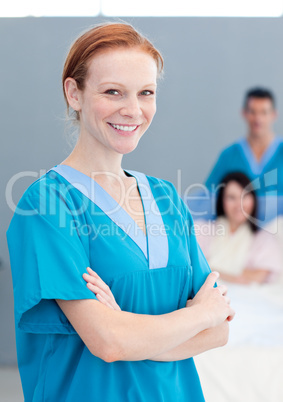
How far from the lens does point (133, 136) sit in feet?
3.35

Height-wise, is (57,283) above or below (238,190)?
below

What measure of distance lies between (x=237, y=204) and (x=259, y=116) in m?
0.58

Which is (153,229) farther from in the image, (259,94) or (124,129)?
(259,94)

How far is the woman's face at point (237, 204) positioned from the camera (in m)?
3.22

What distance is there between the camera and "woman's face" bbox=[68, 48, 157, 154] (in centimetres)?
98

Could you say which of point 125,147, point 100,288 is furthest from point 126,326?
point 125,147

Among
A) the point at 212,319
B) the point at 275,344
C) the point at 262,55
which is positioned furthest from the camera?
the point at 262,55

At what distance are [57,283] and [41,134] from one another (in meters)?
2.61

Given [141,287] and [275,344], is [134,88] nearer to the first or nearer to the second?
[141,287]

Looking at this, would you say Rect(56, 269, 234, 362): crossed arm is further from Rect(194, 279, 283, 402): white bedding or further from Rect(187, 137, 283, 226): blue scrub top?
Rect(187, 137, 283, 226): blue scrub top

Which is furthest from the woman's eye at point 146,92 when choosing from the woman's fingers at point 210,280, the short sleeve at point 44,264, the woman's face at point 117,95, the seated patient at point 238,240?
the seated patient at point 238,240

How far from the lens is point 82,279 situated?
913mm

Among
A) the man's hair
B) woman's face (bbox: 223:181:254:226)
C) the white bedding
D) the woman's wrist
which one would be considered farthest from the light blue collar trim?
the man's hair
